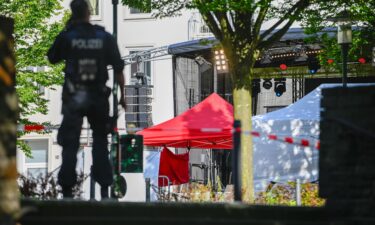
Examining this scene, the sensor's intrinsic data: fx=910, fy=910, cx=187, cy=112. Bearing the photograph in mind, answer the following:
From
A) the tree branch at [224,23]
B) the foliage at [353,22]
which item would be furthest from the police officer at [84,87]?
the foliage at [353,22]

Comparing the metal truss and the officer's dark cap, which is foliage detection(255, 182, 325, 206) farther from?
the metal truss

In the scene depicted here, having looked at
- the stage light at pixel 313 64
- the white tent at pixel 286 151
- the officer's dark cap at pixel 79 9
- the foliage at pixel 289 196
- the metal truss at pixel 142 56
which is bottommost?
the foliage at pixel 289 196

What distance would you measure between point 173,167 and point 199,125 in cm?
299

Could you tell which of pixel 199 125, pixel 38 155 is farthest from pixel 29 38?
pixel 199 125

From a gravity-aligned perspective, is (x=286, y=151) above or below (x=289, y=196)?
above

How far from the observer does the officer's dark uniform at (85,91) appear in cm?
912

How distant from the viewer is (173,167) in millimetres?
24359

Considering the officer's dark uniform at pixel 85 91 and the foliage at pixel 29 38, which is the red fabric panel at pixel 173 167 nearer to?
the foliage at pixel 29 38

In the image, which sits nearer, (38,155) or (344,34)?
(344,34)

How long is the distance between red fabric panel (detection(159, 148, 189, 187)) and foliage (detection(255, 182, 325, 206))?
6.09 metres

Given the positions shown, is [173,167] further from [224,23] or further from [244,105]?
[224,23]

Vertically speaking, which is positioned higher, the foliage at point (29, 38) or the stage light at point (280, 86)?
the foliage at point (29, 38)

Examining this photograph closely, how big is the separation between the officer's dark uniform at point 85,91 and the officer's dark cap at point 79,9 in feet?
0.31

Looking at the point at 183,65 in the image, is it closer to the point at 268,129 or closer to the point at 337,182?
the point at 268,129
